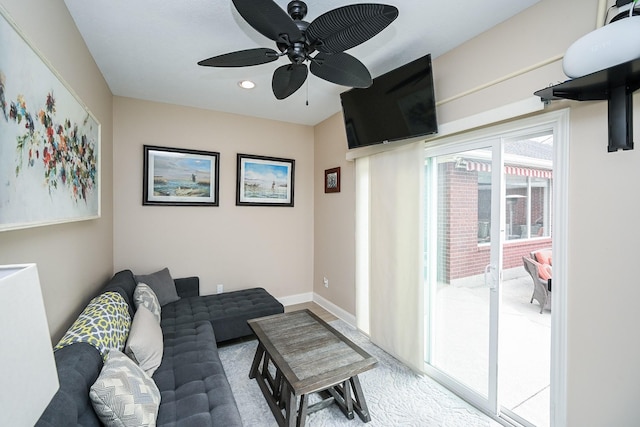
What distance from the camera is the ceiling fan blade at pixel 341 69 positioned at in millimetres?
1551

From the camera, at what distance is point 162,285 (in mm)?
2973

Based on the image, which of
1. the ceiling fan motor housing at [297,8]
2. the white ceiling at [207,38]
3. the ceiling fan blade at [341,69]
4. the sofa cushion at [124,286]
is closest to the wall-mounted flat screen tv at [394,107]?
the white ceiling at [207,38]

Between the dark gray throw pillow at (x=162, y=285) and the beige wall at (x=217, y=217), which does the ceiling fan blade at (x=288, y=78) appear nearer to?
the beige wall at (x=217, y=217)

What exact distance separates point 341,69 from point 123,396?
194 centimetres

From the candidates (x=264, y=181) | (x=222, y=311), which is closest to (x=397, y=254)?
(x=222, y=311)

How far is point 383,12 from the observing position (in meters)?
1.19

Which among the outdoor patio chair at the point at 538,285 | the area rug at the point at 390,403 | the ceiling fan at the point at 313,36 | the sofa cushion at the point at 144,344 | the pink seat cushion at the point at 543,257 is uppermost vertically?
the ceiling fan at the point at 313,36

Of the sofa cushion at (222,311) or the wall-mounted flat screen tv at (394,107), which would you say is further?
the sofa cushion at (222,311)

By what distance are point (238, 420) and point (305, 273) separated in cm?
285

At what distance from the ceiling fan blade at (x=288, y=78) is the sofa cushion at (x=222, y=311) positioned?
208 cm

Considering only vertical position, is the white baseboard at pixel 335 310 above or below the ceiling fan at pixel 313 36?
below

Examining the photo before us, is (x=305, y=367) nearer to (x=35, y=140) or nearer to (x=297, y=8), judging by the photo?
(x=35, y=140)

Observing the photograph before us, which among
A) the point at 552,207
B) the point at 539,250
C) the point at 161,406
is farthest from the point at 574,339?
the point at 161,406

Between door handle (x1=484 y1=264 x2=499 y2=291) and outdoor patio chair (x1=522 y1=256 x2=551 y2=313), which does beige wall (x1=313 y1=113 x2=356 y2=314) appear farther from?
outdoor patio chair (x1=522 y1=256 x2=551 y2=313)
